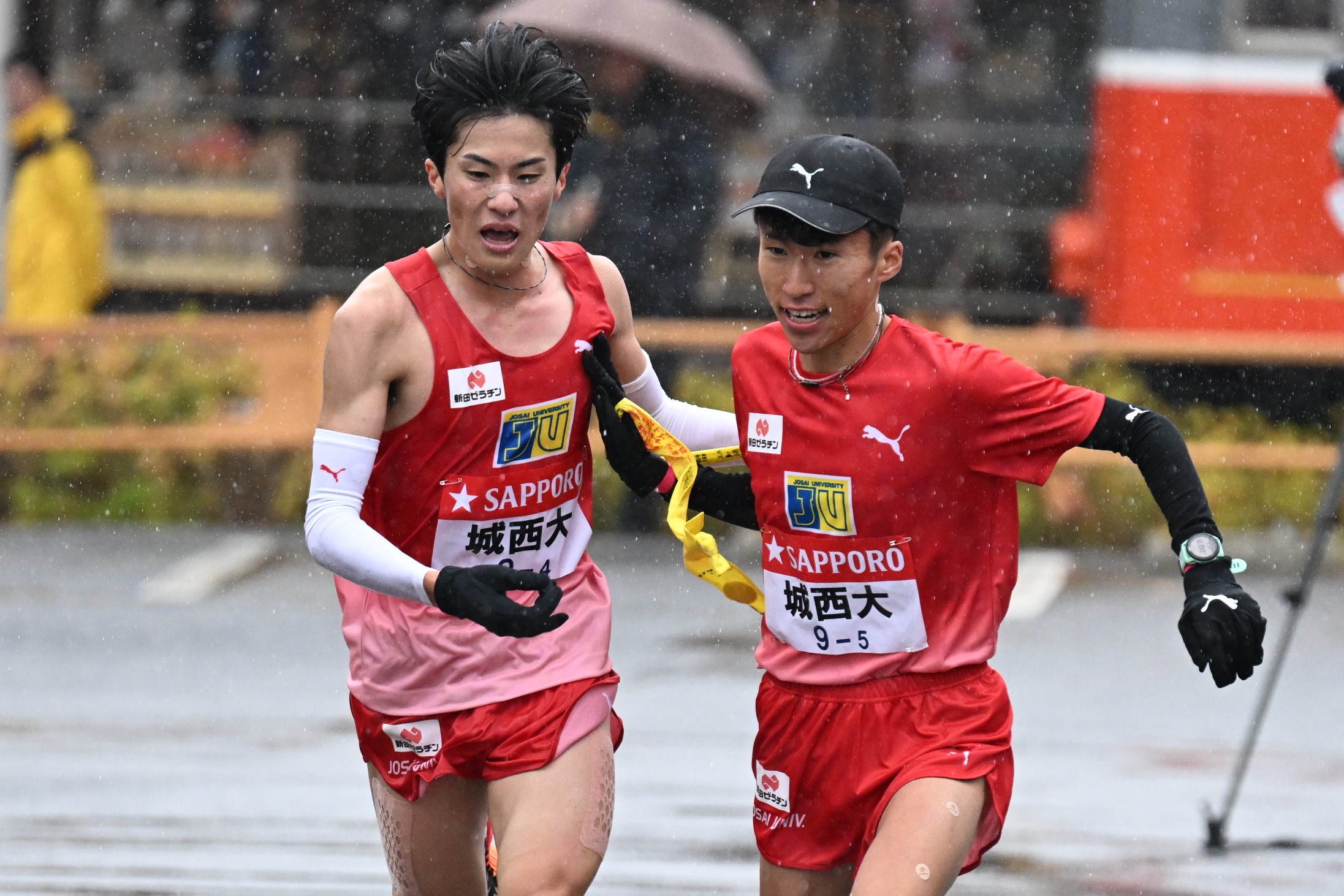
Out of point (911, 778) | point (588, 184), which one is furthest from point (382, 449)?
point (588, 184)

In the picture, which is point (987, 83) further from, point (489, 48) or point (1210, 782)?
point (489, 48)

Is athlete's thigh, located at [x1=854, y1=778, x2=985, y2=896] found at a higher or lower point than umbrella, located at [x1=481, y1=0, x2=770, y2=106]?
lower

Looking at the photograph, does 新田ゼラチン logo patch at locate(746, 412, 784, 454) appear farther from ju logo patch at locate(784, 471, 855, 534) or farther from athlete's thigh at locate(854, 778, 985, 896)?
athlete's thigh at locate(854, 778, 985, 896)

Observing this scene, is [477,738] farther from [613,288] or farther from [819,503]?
[613,288]

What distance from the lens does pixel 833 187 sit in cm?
421

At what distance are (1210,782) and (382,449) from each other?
4311 mm

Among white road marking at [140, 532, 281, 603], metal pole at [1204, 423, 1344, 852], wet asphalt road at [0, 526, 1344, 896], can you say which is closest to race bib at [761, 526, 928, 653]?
wet asphalt road at [0, 526, 1344, 896]

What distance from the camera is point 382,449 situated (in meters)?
4.37

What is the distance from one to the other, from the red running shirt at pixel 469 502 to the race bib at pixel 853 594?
1.56ft

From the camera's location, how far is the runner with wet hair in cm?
423

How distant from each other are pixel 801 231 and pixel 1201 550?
3.13 ft

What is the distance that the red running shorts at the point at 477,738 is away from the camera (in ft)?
14.1

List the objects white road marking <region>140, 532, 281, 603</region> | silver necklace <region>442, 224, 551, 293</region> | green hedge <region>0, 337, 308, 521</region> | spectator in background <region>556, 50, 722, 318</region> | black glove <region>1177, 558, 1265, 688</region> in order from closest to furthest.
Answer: black glove <region>1177, 558, 1265, 688</region> → silver necklace <region>442, 224, 551, 293</region> → white road marking <region>140, 532, 281, 603</region> → spectator in background <region>556, 50, 722, 318</region> → green hedge <region>0, 337, 308, 521</region>

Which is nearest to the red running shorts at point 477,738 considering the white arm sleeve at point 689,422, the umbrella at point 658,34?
the white arm sleeve at point 689,422
